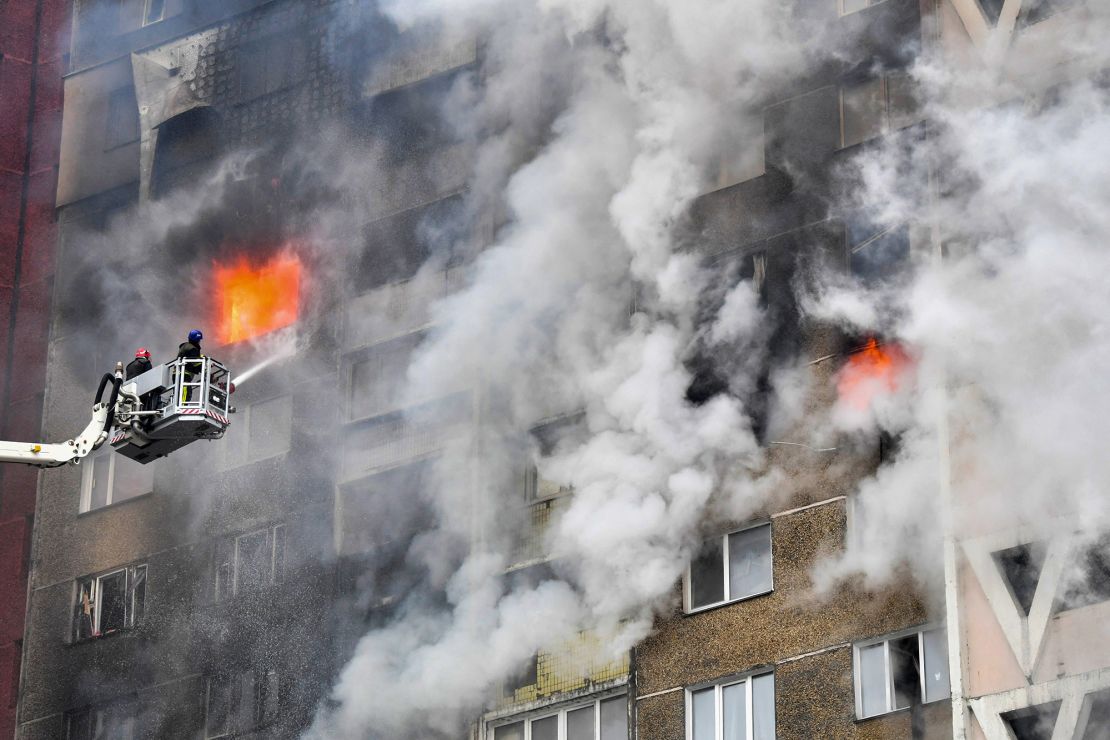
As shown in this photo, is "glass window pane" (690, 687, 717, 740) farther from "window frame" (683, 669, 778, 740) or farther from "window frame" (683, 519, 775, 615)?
"window frame" (683, 519, 775, 615)

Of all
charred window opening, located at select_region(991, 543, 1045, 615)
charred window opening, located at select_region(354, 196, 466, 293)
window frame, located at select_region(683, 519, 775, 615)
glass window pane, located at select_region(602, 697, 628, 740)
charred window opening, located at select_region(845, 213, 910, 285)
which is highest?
charred window opening, located at select_region(354, 196, 466, 293)

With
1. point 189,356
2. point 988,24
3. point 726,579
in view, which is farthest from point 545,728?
point 988,24

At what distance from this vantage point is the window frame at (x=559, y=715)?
3456 cm

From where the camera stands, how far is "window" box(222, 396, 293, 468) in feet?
134

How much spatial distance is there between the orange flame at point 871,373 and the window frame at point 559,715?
5.57m

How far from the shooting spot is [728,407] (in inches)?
1335

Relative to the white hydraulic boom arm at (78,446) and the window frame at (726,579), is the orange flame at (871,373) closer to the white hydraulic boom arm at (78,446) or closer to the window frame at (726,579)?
the window frame at (726,579)

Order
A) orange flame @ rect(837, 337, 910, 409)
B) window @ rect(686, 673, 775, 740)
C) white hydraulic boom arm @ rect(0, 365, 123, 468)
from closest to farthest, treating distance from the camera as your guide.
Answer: white hydraulic boom arm @ rect(0, 365, 123, 468) → orange flame @ rect(837, 337, 910, 409) → window @ rect(686, 673, 775, 740)

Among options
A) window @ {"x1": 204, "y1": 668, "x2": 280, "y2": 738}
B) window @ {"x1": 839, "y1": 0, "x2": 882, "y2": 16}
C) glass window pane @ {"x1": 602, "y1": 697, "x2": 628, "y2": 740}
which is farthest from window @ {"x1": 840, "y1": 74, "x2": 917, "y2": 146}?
window @ {"x1": 204, "y1": 668, "x2": 280, "y2": 738}

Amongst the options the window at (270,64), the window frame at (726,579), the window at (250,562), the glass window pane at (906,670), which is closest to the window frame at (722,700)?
the window frame at (726,579)

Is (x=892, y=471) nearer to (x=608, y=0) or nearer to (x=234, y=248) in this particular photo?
(x=608, y=0)

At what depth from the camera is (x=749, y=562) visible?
110ft

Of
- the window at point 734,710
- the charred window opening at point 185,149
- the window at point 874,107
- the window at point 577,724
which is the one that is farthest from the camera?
the charred window opening at point 185,149

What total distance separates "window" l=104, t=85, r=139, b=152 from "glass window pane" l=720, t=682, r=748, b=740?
18.4 m
